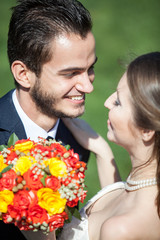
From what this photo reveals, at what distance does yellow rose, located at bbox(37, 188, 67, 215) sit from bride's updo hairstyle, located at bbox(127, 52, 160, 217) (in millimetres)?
842

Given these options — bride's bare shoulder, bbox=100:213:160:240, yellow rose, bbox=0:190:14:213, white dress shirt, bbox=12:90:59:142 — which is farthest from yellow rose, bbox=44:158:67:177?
white dress shirt, bbox=12:90:59:142

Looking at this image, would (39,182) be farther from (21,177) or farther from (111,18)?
(111,18)

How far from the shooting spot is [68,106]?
409 cm

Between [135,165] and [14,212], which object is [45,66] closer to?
[135,165]

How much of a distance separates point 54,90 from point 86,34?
2.30 feet

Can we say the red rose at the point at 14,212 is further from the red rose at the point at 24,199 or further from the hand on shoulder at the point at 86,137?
the hand on shoulder at the point at 86,137

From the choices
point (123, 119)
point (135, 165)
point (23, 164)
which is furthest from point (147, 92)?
point (23, 164)

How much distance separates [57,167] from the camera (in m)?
3.00

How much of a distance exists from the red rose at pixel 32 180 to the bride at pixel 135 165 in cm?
68

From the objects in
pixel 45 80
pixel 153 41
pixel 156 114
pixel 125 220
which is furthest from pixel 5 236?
pixel 153 41

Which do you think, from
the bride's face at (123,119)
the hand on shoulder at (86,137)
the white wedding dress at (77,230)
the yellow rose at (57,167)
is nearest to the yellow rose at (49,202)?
the yellow rose at (57,167)

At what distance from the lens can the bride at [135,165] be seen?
3.03 metres

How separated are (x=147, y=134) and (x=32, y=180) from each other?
107cm

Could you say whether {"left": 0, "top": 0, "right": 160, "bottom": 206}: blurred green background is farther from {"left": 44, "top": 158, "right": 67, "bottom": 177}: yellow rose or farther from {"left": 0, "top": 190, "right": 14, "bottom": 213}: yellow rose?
{"left": 0, "top": 190, "right": 14, "bottom": 213}: yellow rose
